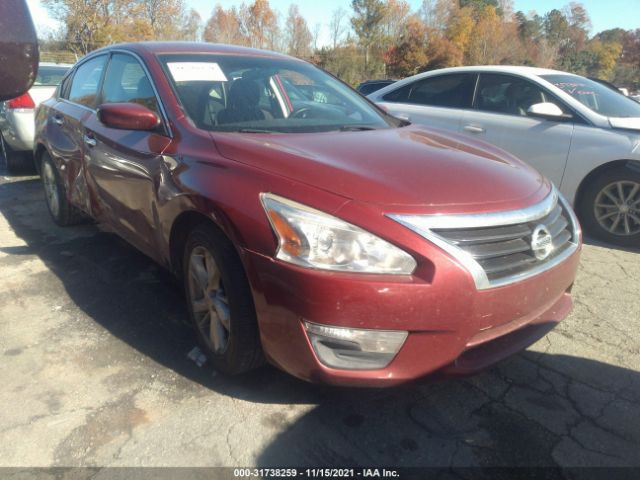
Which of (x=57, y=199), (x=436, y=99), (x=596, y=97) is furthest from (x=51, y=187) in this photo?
(x=596, y=97)

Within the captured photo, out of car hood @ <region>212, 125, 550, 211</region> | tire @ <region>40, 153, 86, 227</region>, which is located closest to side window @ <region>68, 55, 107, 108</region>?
tire @ <region>40, 153, 86, 227</region>

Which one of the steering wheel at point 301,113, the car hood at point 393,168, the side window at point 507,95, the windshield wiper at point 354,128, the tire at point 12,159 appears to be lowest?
the tire at point 12,159

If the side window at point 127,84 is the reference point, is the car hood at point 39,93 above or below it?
below

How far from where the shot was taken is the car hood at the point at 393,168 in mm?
2061

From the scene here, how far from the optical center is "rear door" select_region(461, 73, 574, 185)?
465cm

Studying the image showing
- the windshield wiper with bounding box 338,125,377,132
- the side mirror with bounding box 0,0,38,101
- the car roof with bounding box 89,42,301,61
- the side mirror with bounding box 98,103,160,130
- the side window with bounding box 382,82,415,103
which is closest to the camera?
the side mirror with bounding box 0,0,38,101

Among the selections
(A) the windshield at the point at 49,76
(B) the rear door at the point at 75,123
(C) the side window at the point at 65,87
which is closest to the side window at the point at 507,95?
(B) the rear door at the point at 75,123

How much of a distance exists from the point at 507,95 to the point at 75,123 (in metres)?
3.92

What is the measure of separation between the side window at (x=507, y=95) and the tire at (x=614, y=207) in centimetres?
91

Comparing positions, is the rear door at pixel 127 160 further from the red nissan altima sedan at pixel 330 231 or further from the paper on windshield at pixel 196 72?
the paper on windshield at pixel 196 72

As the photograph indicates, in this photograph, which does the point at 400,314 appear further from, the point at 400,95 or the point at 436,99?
the point at 400,95

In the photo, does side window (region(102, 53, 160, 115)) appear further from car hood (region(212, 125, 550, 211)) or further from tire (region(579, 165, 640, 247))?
tire (region(579, 165, 640, 247))

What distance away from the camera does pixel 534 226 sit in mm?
2193

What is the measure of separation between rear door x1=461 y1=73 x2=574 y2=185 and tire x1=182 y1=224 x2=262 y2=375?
348 cm
